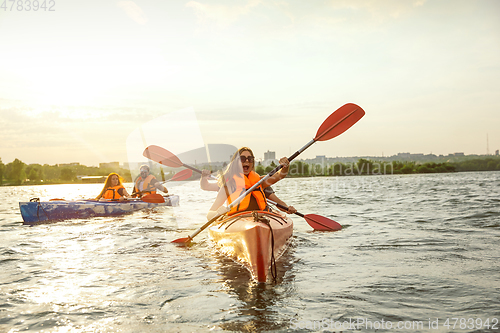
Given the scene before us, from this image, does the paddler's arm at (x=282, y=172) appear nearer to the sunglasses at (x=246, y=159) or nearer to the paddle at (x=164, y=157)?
A: the sunglasses at (x=246, y=159)

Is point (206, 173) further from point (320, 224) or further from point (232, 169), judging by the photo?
point (320, 224)

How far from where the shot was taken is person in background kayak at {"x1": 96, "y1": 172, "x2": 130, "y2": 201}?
11.8 metres

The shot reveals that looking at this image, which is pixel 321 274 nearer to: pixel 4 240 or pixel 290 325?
pixel 290 325

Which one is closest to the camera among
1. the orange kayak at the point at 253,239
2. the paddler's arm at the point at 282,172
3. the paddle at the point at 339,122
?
the orange kayak at the point at 253,239

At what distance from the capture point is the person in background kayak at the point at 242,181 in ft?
19.2

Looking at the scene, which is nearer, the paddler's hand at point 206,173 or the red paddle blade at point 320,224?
the paddler's hand at point 206,173

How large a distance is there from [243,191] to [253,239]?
193 cm

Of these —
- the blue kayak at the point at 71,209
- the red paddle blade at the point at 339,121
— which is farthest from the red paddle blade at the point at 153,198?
the red paddle blade at the point at 339,121

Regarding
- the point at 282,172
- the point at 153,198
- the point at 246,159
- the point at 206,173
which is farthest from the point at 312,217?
the point at 153,198

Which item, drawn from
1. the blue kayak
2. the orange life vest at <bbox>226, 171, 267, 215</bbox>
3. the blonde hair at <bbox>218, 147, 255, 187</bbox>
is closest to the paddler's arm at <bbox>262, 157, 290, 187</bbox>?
the orange life vest at <bbox>226, 171, 267, 215</bbox>

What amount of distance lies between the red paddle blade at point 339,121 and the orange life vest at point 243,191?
5.08 ft

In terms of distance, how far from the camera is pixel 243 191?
19.9ft

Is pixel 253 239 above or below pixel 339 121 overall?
below

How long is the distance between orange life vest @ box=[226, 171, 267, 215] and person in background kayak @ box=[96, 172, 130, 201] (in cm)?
697
